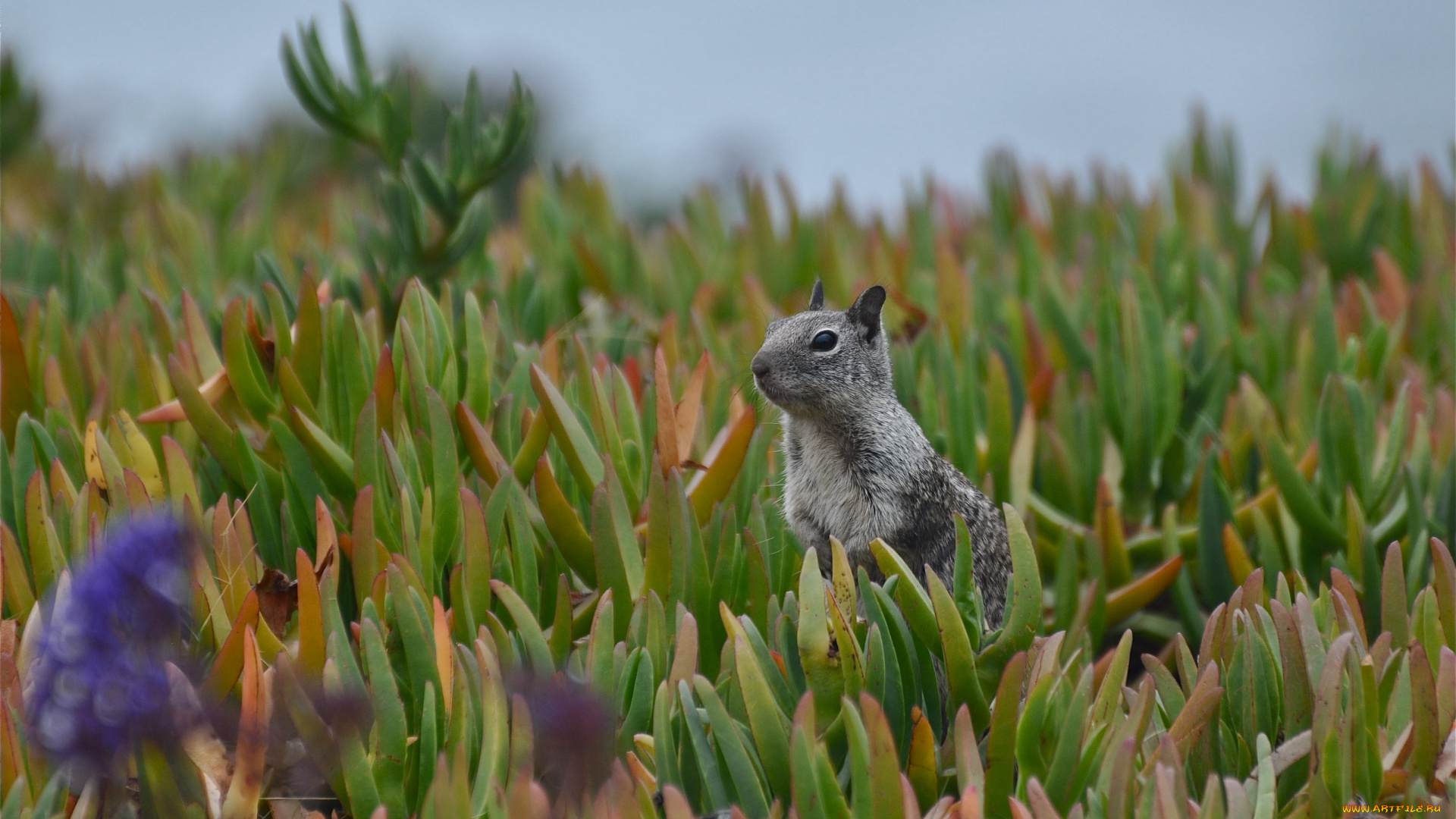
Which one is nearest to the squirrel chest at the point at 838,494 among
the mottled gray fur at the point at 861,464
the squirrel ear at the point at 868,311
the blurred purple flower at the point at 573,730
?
the mottled gray fur at the point at 861,464

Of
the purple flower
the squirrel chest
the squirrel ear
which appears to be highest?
the squirrel ear

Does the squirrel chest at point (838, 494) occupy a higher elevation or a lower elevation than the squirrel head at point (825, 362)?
lower

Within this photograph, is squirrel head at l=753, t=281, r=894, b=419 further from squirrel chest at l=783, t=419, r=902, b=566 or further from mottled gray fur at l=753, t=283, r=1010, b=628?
squirrel chest at l=783, t=419, r=902, b=566

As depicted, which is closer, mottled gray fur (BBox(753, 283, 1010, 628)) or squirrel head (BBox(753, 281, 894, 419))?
mottled gray fur (BBox(753, 283, 1010, 628))

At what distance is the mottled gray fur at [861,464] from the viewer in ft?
9.71

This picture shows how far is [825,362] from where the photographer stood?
315 centimetres

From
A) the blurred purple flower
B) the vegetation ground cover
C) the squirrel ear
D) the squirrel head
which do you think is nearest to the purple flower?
the vegetation ground cover

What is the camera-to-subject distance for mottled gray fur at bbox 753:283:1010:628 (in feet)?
9.71

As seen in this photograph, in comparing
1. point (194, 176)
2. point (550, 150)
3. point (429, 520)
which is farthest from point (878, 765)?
point (550, 150)

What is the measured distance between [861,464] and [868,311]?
52cm

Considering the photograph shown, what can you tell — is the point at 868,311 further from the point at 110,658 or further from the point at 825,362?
the point at 110,658

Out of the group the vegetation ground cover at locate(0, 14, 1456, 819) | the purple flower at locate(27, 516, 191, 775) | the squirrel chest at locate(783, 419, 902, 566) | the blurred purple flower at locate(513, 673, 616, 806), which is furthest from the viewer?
the squirrel chest at locate(783, 419, 902, 566)

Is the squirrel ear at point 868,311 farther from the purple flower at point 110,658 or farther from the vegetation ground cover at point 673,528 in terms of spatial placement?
the purple flower at point 110,658

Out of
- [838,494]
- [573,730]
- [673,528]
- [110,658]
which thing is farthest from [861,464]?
[110,658]
